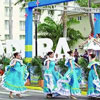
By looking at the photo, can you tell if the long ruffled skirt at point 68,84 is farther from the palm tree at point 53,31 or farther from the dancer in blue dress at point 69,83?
the palm tree at point 53,31

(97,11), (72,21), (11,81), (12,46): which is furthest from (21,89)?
(72,21)

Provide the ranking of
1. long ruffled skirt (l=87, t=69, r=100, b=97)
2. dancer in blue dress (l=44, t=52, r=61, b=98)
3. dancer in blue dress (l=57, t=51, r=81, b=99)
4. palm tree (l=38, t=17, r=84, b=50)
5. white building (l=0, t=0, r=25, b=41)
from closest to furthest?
1. long ruffled skirt (l=87, t=69, r=100, b=97)
2. dancer in blue dress (l=57, t=51, r=81, b=99)
3. dancer in blue dress (l=44, t=52, r=61, b=98)
4. palm tree (l=38, t=17, r=84, b=50)
5. white building (l=0, t=0, r=25, b=41)

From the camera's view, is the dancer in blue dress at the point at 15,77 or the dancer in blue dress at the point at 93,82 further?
the dancer in blue dress at the point at 15,77

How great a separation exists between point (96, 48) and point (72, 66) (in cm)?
542

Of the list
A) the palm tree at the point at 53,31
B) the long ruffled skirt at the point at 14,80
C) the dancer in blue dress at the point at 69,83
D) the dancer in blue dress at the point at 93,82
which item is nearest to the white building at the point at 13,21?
the palm tree at the point at 53,31

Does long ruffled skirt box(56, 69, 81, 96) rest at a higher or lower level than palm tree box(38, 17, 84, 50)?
lower

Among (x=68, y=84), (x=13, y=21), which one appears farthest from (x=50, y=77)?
→ (x=13, y=21)

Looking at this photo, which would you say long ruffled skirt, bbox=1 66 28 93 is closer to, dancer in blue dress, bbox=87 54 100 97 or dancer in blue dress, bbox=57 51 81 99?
dancer in blue dress, bbox=57 51 81 99

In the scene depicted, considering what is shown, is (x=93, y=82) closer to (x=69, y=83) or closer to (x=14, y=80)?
(x=69, y=83)

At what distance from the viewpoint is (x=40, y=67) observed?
20.2 m

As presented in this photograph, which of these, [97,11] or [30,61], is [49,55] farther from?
[97,11]

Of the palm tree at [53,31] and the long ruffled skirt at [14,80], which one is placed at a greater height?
the palm tree at [53,31]

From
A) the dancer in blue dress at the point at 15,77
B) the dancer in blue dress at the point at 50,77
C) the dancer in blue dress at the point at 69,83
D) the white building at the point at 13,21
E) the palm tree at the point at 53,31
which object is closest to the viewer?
the dancer in blue dress at the point at 69,83

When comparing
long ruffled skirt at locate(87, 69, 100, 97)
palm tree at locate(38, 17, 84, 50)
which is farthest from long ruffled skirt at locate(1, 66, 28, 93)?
palm tree at locate(38, 17, 84, 50)
